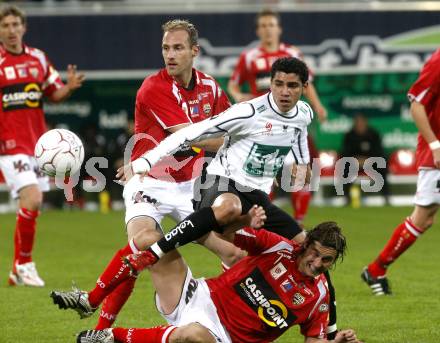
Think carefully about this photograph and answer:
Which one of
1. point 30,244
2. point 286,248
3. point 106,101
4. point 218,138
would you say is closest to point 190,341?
point 286,248

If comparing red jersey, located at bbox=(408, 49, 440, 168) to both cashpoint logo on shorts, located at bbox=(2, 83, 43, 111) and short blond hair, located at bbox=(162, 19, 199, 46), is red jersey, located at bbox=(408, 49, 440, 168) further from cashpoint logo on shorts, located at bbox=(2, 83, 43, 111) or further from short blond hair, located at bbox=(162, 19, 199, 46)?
cashpoint logo on shorts, located at bbox=(2, 83, 43, 111)

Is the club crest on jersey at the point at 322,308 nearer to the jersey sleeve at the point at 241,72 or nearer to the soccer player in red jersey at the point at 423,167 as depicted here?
the soccer player in red jersey at the point at 423,167

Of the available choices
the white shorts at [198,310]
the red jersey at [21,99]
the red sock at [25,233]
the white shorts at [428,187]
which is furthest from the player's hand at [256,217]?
the red jersey at [21,99]

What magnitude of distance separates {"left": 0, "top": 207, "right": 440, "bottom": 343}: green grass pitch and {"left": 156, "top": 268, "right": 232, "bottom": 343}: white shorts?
3.59 feet

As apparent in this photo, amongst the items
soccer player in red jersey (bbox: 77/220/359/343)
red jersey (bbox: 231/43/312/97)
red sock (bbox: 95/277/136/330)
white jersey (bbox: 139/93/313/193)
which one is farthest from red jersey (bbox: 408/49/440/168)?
red jersey (bbox: 231/43/312/97)

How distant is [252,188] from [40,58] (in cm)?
415

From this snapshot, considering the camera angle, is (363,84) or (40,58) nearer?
(40,58)

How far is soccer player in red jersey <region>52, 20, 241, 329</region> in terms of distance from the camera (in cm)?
743

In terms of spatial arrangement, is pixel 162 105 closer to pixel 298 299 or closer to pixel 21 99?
pixel 298 299

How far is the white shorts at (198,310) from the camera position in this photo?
22.1 feet

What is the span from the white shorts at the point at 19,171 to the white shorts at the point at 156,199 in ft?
9.44

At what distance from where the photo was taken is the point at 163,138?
7730 mm

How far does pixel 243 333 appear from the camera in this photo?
6746mm

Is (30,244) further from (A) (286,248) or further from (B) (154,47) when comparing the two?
(B) (154,47)
